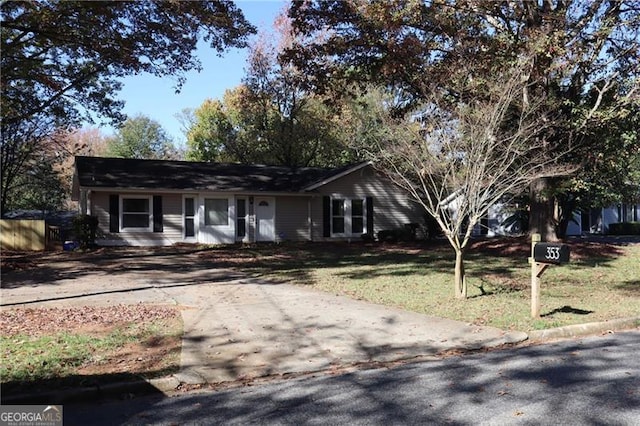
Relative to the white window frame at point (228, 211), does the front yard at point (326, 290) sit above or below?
below

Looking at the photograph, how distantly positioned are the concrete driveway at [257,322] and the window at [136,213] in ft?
30.0

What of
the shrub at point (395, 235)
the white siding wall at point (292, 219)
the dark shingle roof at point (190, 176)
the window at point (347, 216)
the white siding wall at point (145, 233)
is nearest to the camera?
the white siding wall at point (145, 233)

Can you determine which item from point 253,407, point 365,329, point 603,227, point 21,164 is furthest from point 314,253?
A: point 603,227

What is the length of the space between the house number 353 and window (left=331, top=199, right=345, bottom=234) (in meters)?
18.8

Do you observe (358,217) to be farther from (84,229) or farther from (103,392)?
(103,392)

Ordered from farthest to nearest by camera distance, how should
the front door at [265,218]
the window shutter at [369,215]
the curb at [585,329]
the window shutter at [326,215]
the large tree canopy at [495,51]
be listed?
the window shutter at [369,215] → the window shutter at [326,215] → the front door at [265,218] → the large tree canopy at [495,51] → the curb at [585,329]

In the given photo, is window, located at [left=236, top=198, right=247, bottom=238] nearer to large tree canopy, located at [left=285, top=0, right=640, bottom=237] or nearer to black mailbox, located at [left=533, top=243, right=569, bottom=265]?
large tree canopy, located at [left=285, top=0, right=640, bottom=237]

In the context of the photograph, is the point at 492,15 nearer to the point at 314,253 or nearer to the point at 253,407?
the point at 314,253

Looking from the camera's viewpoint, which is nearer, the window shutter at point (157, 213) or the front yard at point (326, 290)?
the front yard at point (326, 290)

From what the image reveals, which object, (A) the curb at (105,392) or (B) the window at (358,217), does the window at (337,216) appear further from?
(A) the curb at (105,392)

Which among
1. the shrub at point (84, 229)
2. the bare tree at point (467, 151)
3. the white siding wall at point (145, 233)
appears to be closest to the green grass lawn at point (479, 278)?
the bare tree at point (467, 151)

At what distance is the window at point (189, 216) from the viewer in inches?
965

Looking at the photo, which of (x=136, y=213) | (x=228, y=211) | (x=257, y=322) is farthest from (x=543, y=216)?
(x=136, y=213)

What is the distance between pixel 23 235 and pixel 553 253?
68.8 ft
